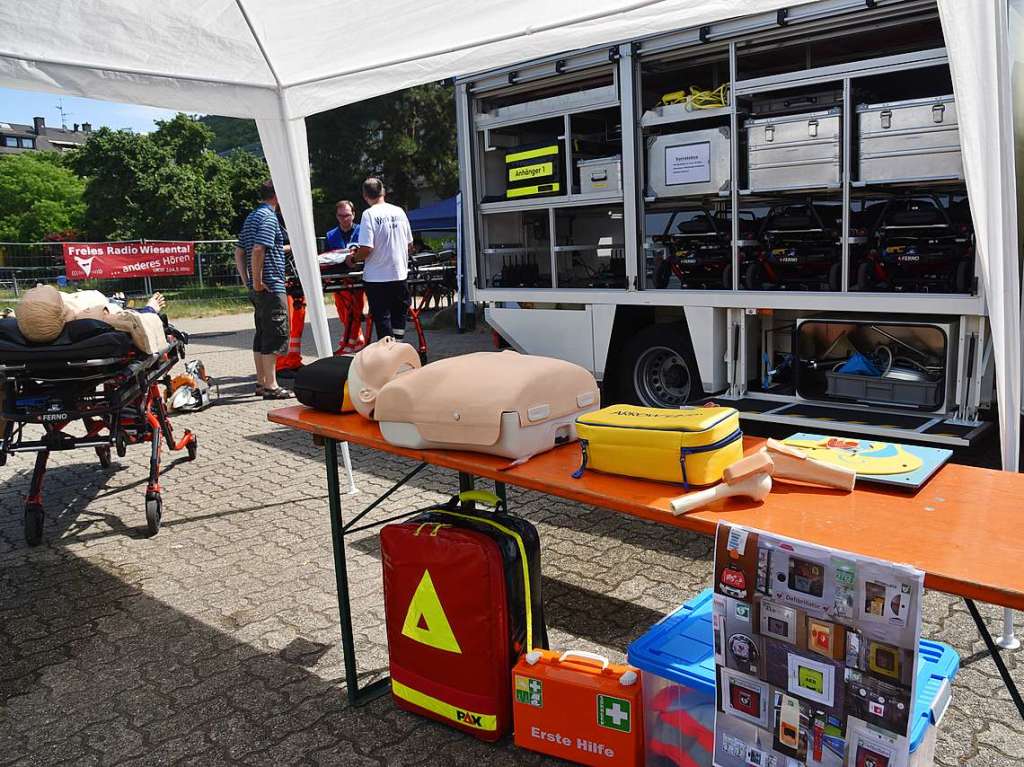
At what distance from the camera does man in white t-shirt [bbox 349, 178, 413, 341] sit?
7.59 m

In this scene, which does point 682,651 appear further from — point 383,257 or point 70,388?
point 383,257

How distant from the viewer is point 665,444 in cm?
214

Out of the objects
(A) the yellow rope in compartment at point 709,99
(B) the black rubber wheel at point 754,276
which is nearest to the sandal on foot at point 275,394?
(B) the black rubber wheel at point 754,276

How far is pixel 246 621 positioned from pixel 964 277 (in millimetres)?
4071

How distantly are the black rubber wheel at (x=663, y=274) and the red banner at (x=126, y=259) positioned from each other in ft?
51.1

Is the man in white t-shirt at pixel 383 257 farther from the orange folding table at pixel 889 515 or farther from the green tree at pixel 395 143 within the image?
the green tree at pixel 395 143

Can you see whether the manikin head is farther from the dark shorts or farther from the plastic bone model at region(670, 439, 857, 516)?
the dark shorts

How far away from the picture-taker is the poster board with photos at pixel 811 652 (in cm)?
163

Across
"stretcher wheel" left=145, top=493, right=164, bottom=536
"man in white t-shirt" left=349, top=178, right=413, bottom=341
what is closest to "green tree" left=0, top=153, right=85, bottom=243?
"man in white t-shirt" left=349, top=178, right=413, bottom=341

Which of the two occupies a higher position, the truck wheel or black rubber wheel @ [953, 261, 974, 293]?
black rubber wheel @ [953, 261, 974, 293]

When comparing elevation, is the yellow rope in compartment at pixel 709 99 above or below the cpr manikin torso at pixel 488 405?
above

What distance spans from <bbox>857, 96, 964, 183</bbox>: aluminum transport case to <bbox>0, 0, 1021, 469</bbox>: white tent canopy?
797 millimetres

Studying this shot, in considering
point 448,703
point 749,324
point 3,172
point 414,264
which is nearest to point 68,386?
point 448,703

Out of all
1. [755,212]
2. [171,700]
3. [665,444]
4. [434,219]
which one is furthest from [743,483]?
[434,219]
